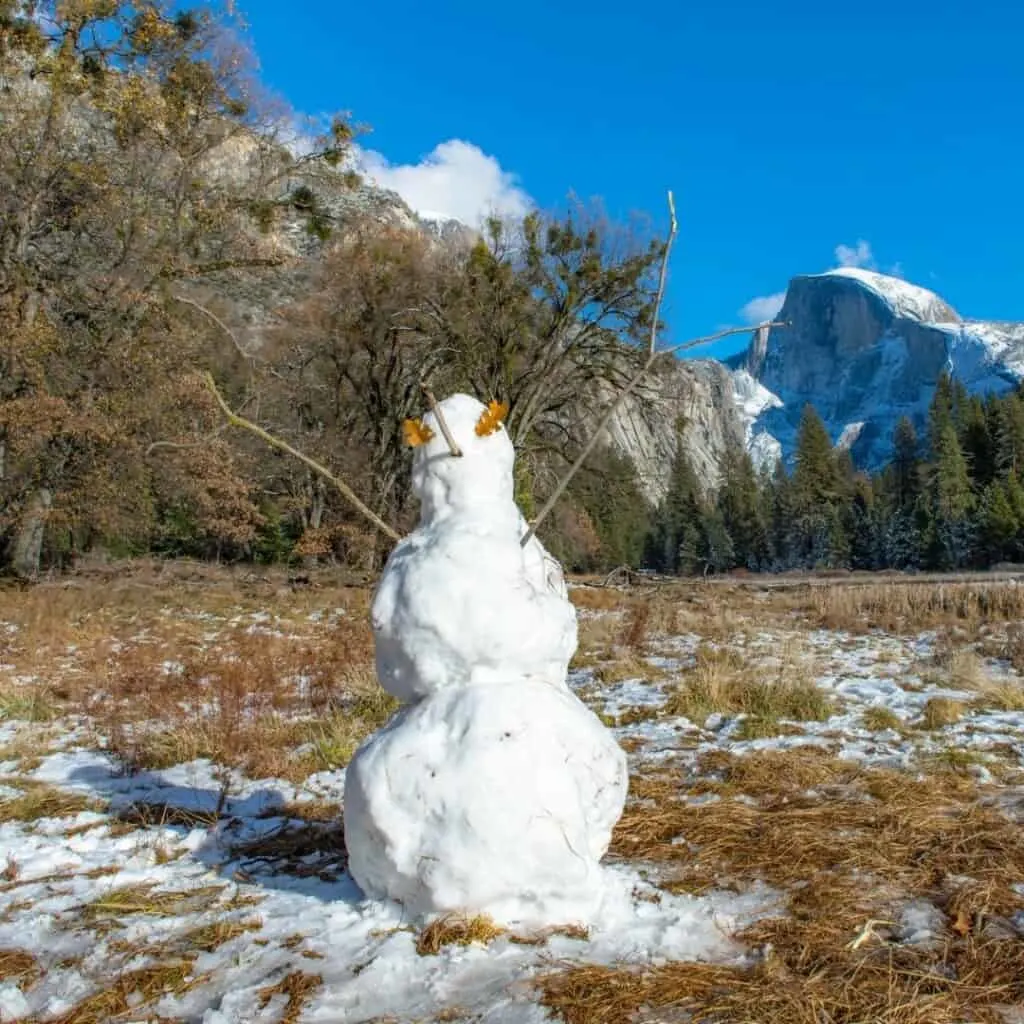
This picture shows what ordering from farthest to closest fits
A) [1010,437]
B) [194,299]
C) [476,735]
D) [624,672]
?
[1010,437] → [194,299] → [624,672] → [476,735]

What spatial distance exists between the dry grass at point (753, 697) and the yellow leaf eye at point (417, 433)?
3154 millimetres

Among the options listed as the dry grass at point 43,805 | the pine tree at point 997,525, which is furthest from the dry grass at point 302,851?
the pine tree at point 997,525

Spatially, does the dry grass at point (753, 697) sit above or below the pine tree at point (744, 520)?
below

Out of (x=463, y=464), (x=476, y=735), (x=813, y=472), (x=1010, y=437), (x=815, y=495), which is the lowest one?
(x=476, y=735)

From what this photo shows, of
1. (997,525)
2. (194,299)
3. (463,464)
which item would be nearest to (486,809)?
(463,464)

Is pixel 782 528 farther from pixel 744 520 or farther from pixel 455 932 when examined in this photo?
pixel 455 932

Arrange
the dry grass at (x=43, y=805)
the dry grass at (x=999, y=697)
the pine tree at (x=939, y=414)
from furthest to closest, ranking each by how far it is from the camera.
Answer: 1. the pine tree at (x=939, y=414)
2. the dry grass at (x=999, y=697)
3. the dry grass at (x=43, y=805)

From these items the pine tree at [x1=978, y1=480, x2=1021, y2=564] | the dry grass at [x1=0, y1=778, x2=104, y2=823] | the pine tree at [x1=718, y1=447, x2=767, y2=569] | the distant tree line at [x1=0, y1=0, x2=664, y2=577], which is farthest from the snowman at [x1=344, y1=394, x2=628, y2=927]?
the pine tree at [x1=718, y1=447, x2=767, y2=569]

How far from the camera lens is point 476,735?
7.63 ft

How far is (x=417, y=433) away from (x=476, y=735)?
0.98 metres

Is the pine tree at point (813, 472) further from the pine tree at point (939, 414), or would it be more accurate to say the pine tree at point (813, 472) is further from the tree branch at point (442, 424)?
the tree branch at point (442, 424)

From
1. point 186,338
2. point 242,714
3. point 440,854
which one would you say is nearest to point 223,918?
point 440,854

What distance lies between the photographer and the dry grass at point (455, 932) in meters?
2.18

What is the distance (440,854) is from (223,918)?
2.50 ft
